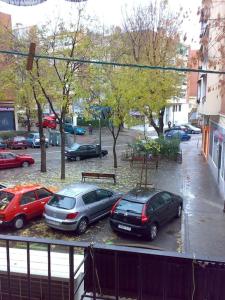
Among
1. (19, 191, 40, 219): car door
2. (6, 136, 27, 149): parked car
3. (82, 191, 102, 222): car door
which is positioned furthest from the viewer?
(6, 136, 27, 149): parked car

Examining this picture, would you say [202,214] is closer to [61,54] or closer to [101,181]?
[101,181]

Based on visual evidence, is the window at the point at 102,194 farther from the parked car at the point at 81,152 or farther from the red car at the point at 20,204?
the parked car at the point at 81,152

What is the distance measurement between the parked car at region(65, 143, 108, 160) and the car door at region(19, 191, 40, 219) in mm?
14380

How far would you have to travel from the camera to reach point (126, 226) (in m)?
10.9

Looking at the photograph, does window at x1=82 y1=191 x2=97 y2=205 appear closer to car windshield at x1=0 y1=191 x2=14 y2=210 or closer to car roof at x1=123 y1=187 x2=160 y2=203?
car roof at x1=123 y1=187 x2=160 y2=203

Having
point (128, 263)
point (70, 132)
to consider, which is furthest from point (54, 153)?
point (128, 263)

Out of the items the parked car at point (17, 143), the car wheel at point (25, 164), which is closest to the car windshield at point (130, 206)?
the car wheel at point (25, 164)

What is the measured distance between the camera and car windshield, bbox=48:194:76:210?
445 inches

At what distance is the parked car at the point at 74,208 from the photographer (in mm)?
11062

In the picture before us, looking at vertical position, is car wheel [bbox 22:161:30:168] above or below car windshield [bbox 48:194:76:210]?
below

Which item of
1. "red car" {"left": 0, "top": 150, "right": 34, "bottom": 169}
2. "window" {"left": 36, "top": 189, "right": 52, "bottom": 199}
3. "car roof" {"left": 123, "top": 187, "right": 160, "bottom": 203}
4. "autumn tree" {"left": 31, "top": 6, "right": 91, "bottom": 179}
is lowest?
"red car" {"left": 0, "top": 150, "right": 34, "bottom": 169}

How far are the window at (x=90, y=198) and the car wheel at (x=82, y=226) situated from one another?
651 mm

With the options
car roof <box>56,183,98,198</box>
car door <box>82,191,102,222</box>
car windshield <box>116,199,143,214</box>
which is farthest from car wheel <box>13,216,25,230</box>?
car windshield <box>116,199,143,214</box>

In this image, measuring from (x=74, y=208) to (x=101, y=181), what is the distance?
795 centimetres
